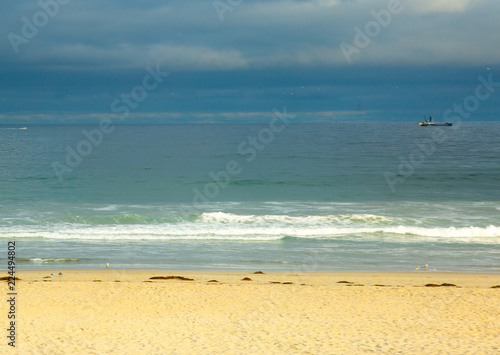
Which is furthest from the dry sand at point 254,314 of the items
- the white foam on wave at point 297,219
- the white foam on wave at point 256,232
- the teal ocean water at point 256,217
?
the white foam on wave at point 297,219

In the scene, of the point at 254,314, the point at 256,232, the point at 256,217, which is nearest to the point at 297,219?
the point at 256,217

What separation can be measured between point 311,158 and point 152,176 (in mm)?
22859

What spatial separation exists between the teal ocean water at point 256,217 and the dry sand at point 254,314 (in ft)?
8.74

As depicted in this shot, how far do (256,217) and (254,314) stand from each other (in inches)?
593

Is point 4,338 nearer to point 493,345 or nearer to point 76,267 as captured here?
point 76,267

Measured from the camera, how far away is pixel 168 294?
13562 millimetres

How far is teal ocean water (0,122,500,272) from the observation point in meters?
19.0

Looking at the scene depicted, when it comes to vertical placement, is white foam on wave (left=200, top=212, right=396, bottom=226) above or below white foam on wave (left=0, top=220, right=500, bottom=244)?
above

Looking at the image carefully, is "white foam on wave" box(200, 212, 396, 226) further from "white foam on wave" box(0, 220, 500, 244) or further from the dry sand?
the dry sand

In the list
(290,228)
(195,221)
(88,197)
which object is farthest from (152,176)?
(290,228)

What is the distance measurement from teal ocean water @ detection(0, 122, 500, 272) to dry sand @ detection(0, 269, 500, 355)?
105 inches

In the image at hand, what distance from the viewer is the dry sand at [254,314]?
976cm

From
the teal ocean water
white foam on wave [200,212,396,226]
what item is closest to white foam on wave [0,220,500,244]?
the teal ocean water

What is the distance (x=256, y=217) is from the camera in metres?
26.9
